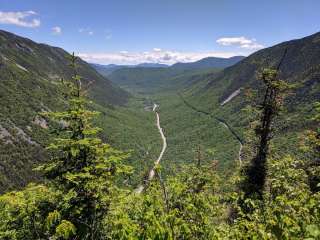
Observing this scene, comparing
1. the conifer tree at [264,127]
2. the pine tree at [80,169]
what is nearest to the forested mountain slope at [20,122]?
the conifer tree at [264,127]

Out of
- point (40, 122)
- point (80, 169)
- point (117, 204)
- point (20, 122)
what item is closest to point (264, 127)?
point (117, 204)

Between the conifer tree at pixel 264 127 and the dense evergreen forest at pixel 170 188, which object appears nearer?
the dense evergreen forest at pixel 170 188

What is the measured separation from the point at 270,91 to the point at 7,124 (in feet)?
335

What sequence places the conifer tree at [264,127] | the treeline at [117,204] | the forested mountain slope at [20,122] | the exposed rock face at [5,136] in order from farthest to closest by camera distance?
1. the exposed rock face at [5,136]
2. the forested mountain slope at [20,122]
3. the conifer tree at [264,127]
4. the treeline at [117,204]

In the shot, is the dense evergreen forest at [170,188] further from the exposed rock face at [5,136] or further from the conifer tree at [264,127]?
the exposed rock face at [5,136]

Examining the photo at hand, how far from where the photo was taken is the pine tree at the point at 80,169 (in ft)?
48.3

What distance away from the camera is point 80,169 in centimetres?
1581

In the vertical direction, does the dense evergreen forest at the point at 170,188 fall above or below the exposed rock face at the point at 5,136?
above

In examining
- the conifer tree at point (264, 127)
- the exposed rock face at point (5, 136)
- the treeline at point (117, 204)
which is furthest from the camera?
the exposed rock face at point (5, 136)

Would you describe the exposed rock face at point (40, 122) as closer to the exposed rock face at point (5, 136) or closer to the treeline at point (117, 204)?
the exposed rock face at point (5, 136)

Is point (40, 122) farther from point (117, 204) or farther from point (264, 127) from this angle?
point (117, 204)

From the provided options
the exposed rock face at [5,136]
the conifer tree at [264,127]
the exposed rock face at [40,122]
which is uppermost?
the conifer tree at [264,127]

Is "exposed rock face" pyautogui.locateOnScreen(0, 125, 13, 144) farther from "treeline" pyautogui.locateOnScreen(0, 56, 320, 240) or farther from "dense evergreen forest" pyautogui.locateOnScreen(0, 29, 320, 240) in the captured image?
"treeline" pyautogui.locateOnScreen(0, 56, 320, 240)

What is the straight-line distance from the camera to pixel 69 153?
52.3ft
